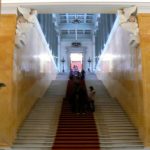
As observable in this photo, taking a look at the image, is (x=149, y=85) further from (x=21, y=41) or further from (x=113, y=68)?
(x=113, y=68)

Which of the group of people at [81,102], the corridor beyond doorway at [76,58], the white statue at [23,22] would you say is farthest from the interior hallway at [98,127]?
the corridor beyond doorway at [76,58]

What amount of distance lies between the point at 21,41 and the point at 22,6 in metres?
1.20

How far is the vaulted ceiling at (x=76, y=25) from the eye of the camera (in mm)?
30234

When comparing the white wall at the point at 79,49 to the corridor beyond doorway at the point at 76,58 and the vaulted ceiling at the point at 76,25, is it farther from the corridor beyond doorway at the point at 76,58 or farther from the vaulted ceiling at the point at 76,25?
the corridor beyond doorway at the point at 76,58

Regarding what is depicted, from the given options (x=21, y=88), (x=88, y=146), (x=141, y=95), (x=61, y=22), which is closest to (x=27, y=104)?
(x=21, y=88)

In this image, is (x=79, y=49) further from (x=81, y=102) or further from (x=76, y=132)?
(x=76, y=132)

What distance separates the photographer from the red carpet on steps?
10249 millimetres

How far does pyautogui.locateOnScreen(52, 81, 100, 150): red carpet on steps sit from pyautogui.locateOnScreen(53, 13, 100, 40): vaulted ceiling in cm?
1733

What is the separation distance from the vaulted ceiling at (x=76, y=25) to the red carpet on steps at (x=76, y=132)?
56.9ft

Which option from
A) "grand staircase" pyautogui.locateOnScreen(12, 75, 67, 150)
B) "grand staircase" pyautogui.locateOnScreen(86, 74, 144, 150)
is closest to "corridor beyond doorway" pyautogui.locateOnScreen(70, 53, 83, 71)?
"grand staircase" pyautogui.locateOnScreen(12, 75, 67, 150)

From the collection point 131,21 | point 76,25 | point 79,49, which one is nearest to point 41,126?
point 131,21

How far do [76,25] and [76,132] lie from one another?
21.9 m

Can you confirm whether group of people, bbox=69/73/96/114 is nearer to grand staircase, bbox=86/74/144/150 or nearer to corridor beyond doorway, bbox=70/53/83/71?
grand staircase, bbox=86/74/144/150

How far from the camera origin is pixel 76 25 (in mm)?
32188
